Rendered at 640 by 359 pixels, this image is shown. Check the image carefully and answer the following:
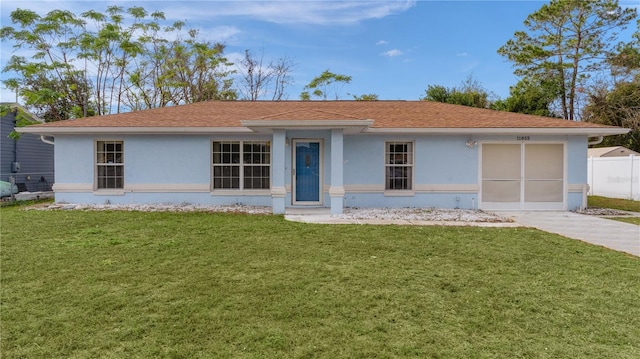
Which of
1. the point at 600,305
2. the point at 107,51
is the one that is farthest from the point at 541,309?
the point at 107,51

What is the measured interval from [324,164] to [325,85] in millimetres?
20614

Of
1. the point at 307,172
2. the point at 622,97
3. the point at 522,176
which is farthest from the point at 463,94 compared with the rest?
the point at 307,172

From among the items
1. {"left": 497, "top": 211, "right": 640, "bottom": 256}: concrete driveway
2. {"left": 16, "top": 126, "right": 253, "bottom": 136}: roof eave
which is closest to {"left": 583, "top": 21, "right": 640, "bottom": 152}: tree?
Result: {"left": 497, "top": 211, "right": 640, "bottom": 256}: concrete driveway

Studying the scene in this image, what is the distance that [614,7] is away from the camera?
83.4 feet

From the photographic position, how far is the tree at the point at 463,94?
2805cm

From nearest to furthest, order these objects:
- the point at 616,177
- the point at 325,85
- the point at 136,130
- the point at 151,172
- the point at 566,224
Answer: the point at 566,224, the point at 136,130, the point at 151,172, the point at 616,177, the point at 325,85

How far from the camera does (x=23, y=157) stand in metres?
17.6

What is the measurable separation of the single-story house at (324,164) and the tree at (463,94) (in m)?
17.4

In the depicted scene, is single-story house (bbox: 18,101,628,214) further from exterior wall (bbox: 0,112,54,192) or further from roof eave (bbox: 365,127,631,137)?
exterior wall (bbox: 0,112,54,192)

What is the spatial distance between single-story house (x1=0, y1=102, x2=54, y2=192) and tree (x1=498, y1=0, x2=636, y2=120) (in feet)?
108

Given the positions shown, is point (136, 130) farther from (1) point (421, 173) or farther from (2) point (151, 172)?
(1) point (421, 173)

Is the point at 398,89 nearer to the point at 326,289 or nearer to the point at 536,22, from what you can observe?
the point at 536,22

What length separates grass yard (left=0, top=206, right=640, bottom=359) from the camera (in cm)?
311

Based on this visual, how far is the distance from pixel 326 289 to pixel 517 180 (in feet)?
30.9
